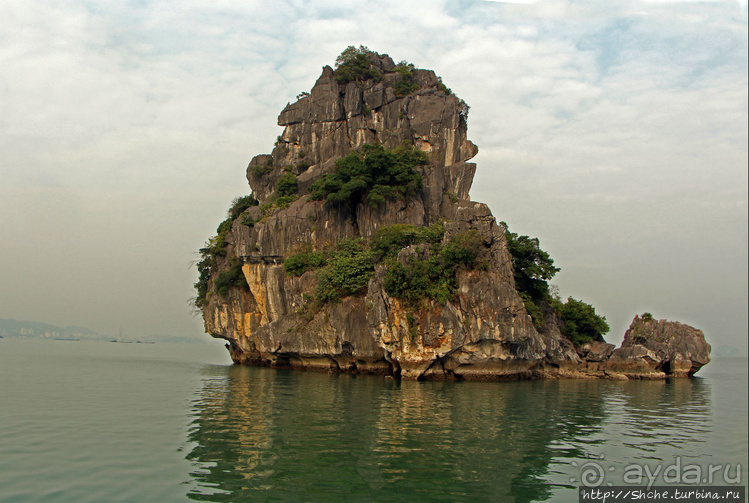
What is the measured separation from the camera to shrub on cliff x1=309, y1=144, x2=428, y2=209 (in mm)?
41844

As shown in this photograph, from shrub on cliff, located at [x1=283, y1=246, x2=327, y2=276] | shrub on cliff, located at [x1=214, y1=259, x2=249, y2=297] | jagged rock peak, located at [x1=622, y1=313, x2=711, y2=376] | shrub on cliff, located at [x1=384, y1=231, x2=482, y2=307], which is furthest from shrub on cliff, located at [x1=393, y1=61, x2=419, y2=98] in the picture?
jagged rock peak, located at [x1=622, y1=313, x2=711, y2=376]

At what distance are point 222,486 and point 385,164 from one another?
34.9 meters

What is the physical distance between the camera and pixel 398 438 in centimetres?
1427

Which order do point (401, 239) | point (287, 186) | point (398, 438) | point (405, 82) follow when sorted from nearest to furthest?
1. point (398, 438)
2. point (401, 239)
3. point (287, 186)
4. point (405, 82)

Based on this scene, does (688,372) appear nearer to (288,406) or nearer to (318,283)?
(318,283)

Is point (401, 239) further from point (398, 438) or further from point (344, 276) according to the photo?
point (398, 438)

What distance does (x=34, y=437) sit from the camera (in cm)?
1343

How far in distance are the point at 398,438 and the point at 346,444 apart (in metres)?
1.62

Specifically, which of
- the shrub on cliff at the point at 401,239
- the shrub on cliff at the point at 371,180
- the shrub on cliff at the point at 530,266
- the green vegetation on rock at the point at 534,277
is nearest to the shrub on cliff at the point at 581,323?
the green vegetation on rock at the point at 534,277

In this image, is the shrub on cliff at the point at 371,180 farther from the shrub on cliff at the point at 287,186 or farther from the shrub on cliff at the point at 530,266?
the shrub on cliff at the point at 530,266

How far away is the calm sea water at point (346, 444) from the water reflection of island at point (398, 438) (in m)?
0.06

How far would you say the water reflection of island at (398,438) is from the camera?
10047 millimetres

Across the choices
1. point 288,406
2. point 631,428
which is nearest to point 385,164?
point 288,406

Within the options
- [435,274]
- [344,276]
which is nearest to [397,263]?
[435,274]
